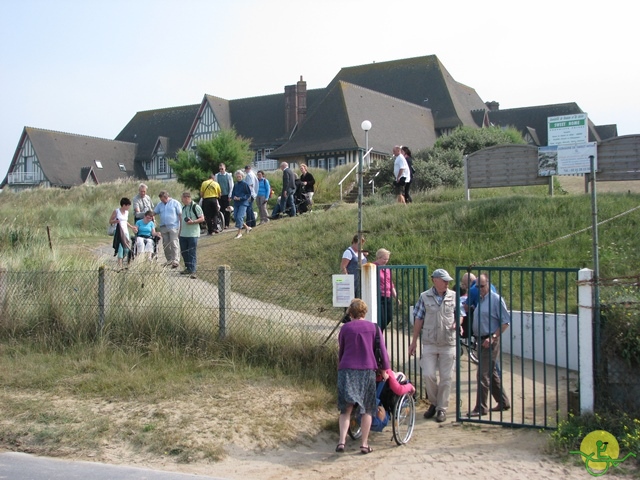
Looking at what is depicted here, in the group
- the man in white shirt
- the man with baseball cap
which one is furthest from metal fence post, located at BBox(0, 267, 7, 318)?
the man in white shirt

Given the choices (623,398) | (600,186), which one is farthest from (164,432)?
(600,186)

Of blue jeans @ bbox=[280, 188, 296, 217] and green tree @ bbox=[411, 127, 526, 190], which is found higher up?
green tree @ bbox=[411, 127, 526, 190]

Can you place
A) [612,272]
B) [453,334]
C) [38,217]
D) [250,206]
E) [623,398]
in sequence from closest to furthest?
1. [623,398]
2. [453,334]
3. [612,272]
4. [250,206]
5. [38,217]

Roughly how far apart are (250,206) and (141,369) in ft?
32.0

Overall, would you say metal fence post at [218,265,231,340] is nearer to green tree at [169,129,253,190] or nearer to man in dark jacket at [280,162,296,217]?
man in dark jacket at [280,162,296,217]

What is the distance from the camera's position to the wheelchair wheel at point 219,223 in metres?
19.1

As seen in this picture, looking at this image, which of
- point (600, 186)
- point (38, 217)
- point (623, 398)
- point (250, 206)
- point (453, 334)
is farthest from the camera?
point (38, 217)

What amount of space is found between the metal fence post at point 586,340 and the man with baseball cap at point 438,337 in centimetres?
145

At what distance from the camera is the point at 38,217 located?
23.3m

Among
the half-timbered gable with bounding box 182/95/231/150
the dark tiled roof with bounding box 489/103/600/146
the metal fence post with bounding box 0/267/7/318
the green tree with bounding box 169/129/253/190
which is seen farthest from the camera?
the half-timbered gable with bounding box 182/95/231/150

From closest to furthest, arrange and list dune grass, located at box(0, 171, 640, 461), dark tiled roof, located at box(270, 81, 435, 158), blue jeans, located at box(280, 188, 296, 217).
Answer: dune grass, located at box(0, 171, 640, 461), blue jeans, located at box(280, 188, 296, 217), dark tiled roof, located at box(270, 81, 435, 158)

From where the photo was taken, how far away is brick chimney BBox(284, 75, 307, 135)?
58906 mm

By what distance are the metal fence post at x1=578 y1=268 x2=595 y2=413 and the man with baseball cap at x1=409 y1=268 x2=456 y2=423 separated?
1448mm

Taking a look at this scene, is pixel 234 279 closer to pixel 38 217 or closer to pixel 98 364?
pixel 98 364
